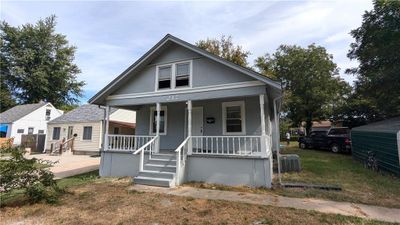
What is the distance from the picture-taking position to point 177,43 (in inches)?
401

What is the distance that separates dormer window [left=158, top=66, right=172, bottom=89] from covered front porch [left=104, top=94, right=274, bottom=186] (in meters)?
0.96

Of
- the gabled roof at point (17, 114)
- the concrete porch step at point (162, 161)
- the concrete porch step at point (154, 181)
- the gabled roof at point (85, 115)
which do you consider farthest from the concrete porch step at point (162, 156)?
the gabled roof at point (17, 114)

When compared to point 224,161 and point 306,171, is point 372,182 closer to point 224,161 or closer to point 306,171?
point 306,171

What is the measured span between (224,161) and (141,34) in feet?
31.0

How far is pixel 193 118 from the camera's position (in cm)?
1145

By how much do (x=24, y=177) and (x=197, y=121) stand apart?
276 inches

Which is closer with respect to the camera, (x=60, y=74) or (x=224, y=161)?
(x=224, y=161)

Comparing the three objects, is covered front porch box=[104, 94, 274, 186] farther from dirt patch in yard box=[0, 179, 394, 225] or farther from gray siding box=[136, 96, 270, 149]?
dirt patch in yard box=[0, 179, 394, 225]

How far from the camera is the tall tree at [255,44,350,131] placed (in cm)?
3108

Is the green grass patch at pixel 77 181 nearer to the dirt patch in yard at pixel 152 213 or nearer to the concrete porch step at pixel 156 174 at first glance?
the dirt patch in yard at pixel 152 213

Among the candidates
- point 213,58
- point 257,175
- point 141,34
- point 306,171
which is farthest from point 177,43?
point 306,171

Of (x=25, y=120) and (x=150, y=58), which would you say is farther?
(x=25, y=120)

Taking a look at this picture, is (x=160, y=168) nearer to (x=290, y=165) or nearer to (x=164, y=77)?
(x=164, y=77)

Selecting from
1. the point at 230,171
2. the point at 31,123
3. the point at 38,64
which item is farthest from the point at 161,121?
the point at 38,64
